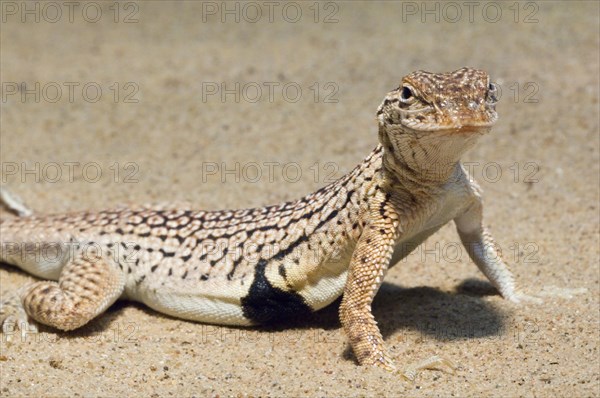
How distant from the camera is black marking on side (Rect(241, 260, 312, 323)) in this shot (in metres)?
6.46

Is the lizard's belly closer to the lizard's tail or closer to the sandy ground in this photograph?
the sandy ground

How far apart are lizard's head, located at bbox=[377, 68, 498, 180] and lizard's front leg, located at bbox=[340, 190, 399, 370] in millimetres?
594

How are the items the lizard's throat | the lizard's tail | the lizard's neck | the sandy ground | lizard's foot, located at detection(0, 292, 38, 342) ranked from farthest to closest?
the lizard's tail < lizard's foot, located at detection(0, 292, 38, 342) < the sandy ground < the lizard's neck < the lizard's throat

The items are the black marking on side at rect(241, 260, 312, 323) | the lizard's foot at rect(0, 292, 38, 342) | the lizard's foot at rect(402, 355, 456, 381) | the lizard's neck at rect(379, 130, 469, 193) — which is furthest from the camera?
the lizard's foot at rect(0, 292, 38, 342)

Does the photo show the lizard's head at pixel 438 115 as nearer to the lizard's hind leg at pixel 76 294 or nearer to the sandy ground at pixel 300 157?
the sandy ground at pixel 300 157

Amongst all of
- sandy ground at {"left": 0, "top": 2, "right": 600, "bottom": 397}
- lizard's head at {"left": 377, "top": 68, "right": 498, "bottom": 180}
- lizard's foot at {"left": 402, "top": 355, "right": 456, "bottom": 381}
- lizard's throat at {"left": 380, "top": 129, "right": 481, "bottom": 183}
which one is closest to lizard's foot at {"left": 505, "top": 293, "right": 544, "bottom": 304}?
sandy ground at {"left": 0, "top": 2, "right": 600, "bottom": 397}

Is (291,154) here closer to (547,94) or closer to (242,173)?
(242,173)

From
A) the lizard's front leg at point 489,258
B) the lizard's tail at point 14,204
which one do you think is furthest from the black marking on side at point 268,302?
the lizard's tail at point 14,204

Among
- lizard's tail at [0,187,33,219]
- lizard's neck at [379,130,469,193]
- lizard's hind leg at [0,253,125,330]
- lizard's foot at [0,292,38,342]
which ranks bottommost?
lizard's foot at [0,292,38,342]

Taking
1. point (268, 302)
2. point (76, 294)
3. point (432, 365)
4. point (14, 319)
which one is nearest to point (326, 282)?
point (268, 302)

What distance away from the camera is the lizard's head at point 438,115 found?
5.13m

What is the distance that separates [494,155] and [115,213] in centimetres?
496

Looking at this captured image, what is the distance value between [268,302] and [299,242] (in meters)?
0.57

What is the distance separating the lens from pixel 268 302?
6543 millimetres
